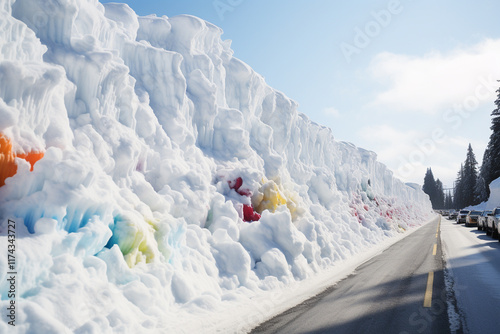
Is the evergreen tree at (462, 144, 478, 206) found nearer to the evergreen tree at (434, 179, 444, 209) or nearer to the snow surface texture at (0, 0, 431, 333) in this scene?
the evergreen tree at (434, 179, 444, 209)

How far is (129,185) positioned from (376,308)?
5.64m

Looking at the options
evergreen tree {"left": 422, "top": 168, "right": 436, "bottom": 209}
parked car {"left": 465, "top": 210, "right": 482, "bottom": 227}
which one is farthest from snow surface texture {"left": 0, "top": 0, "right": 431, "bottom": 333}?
evergreen tree {"left": 422, "top": 168, "right": 436, "bottom": 209}

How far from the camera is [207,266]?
726 centimetres

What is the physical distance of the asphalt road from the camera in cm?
491

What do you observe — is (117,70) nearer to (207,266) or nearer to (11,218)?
(11,218)

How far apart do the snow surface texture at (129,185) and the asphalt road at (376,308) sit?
4.38ft

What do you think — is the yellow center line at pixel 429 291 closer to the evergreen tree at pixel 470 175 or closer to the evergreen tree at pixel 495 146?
the evergreen tree at pixel 495 146

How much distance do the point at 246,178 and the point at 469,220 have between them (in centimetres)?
2945

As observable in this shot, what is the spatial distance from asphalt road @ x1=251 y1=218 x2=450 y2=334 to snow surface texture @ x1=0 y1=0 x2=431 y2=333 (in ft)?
4.38

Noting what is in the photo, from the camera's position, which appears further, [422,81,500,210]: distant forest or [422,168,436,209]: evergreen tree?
[422,168,436,209]: evergreen tree

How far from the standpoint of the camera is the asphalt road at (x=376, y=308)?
16.1 feet

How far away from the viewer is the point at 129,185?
754cm

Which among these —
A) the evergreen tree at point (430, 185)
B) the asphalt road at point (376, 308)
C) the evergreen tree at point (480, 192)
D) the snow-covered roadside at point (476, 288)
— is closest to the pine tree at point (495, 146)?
the evergreen tree at point (480, 192)

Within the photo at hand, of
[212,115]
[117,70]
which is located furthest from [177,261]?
[212,115]
